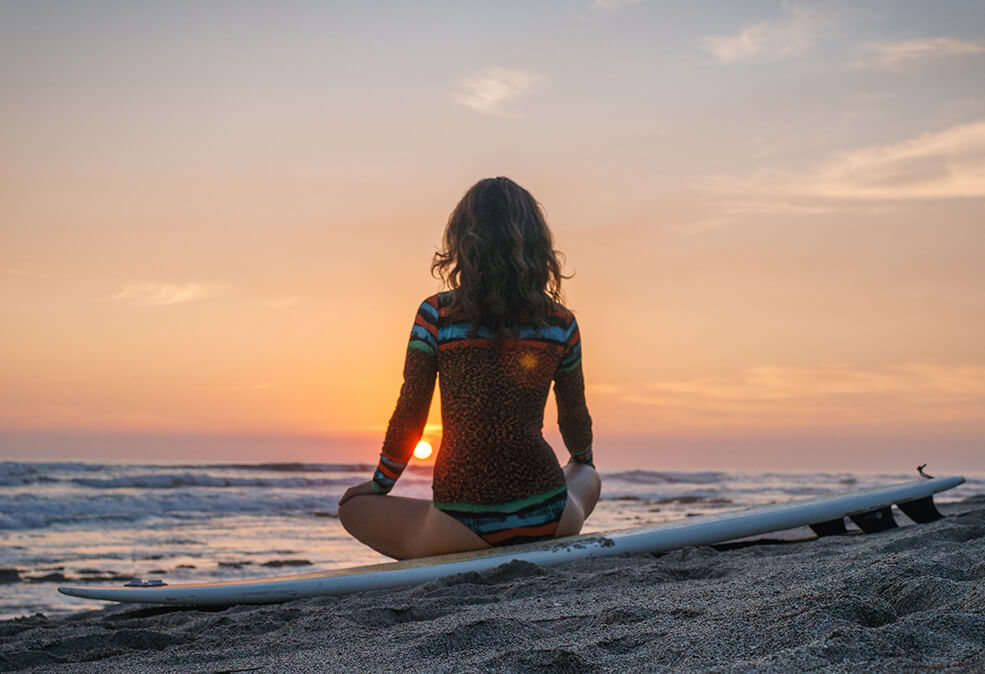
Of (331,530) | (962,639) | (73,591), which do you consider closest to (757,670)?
(962,639)

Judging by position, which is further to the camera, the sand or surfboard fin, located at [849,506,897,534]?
surfboard fin, located at [849,506,897,534]

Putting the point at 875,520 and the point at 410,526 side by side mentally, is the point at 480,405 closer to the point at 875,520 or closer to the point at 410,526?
the point at 410,526

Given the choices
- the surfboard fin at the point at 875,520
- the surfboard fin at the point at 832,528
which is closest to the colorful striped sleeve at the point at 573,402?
the surfboard fin at the point at 832,528

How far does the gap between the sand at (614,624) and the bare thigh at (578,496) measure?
0.66 feet

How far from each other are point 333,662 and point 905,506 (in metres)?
3.17

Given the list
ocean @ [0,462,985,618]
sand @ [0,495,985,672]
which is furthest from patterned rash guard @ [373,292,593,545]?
ocean @ [0,462,985,618]

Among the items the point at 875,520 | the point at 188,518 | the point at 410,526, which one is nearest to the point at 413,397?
the point at 410,526

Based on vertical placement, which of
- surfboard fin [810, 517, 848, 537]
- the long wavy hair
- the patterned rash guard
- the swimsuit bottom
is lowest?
surfboard fin [810, 517, 848, 537]

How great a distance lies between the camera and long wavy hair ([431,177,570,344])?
280cm

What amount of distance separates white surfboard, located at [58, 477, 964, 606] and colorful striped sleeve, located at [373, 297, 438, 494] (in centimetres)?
35

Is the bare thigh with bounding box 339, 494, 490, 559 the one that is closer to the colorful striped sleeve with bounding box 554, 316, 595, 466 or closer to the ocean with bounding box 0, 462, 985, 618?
the colorful striped sleeve with bounding box 554, 316, 595, 466

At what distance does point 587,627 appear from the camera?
70.5 inches

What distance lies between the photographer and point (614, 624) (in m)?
1.78

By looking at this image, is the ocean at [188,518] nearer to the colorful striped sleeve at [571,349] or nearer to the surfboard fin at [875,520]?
the surfboard fin at [875,520]
